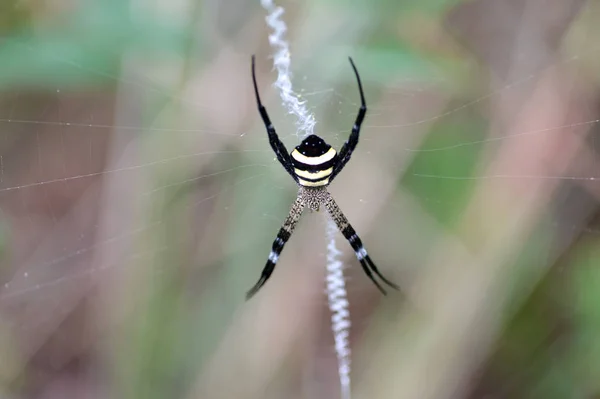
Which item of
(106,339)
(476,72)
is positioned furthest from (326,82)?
(106,339)

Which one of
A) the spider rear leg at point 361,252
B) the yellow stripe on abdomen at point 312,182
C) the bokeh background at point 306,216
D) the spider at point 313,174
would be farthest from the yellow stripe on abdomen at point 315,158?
the spider rear leg at point 361,252

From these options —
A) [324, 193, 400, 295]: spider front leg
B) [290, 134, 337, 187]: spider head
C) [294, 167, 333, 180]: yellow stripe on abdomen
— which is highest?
[290, 134, 337, 187]: spider head

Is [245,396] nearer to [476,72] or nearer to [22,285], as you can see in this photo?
[22,285]

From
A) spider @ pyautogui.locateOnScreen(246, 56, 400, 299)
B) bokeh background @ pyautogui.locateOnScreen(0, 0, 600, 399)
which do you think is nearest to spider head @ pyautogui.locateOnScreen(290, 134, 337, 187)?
spider @ pyautogui.locateOnScreen(246, 56, 400, 299)

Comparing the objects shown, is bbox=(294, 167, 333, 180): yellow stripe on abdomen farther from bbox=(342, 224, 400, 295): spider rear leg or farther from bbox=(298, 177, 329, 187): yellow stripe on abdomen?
bbox=(342, 224, 400, 295): spider rear leg

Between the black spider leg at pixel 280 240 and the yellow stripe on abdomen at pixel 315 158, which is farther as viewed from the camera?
the black spider leg at pixel 280 240

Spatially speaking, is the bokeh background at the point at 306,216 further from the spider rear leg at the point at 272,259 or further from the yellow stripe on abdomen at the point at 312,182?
the yellow stripe on abdomen at the point at 312,182

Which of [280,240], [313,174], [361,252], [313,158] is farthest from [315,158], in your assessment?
[361,252]
